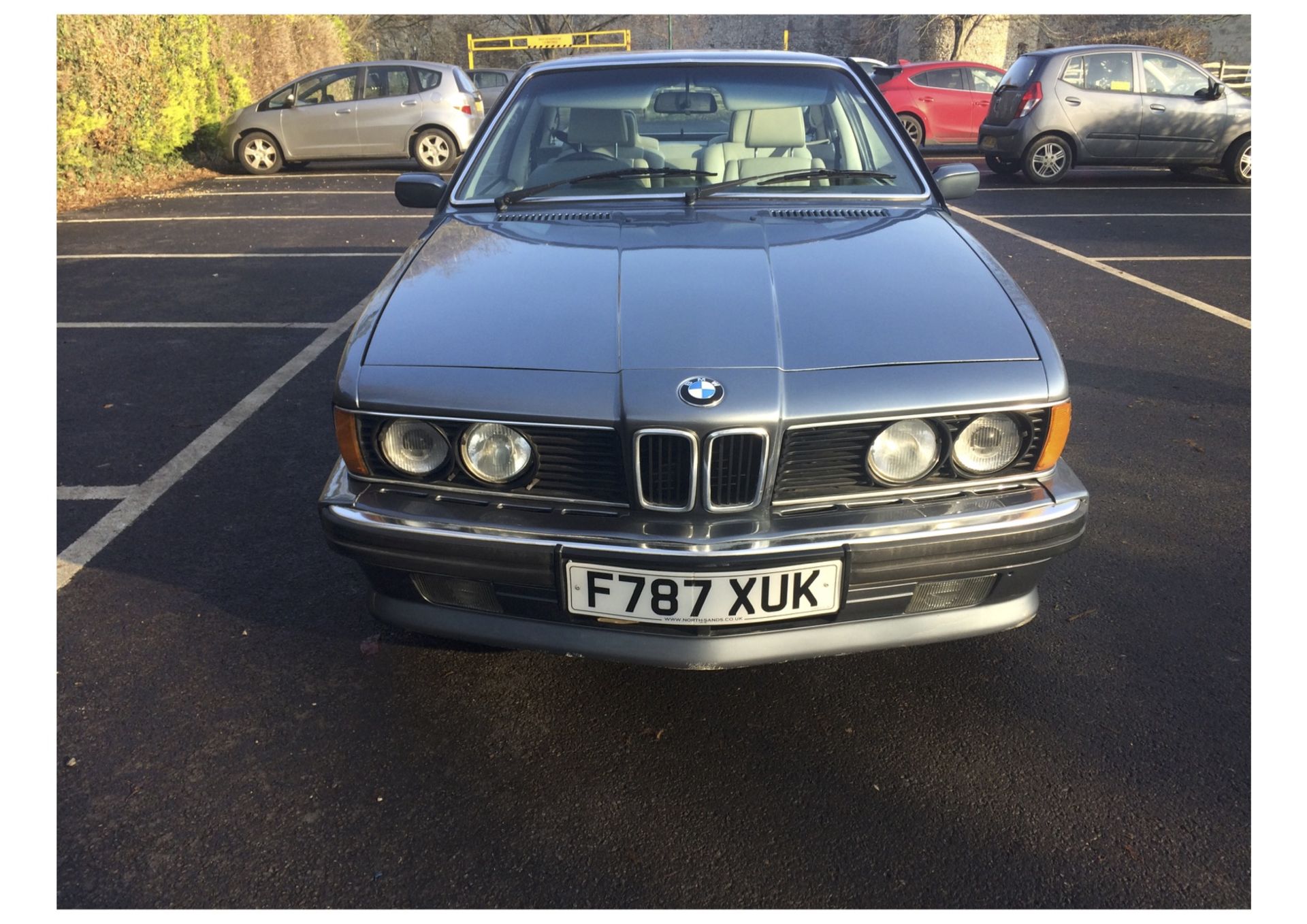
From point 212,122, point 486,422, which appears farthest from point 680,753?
point 212,122

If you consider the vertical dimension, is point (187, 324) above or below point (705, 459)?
above

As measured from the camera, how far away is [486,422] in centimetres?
219

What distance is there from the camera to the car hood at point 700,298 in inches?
87.7

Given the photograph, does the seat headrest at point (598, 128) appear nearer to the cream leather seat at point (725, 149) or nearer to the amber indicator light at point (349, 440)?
the cream leather seat at point (725, 149)

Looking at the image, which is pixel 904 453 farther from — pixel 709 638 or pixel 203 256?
pixel 203 256

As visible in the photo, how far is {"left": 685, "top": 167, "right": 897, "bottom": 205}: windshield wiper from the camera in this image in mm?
3180

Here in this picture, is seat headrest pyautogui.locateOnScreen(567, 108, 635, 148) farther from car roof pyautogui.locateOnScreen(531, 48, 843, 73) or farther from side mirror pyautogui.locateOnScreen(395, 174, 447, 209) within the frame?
side mirror pyautogui.locateOnScreen(395, 174, 447, 209)

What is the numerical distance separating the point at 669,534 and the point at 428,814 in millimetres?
828

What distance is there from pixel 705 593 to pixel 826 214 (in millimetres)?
1476

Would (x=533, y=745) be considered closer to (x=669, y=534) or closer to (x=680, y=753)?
(x=680, y=753)

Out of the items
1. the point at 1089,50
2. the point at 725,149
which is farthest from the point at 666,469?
the point at 1089,50

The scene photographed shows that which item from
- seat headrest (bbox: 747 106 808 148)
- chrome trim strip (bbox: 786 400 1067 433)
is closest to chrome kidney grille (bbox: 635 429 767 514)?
chrome trim strip (bbox: 786 400 1067 433)

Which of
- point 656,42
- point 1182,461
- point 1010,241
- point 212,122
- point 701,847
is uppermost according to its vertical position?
point 656,42

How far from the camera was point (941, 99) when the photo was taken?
15.0m
